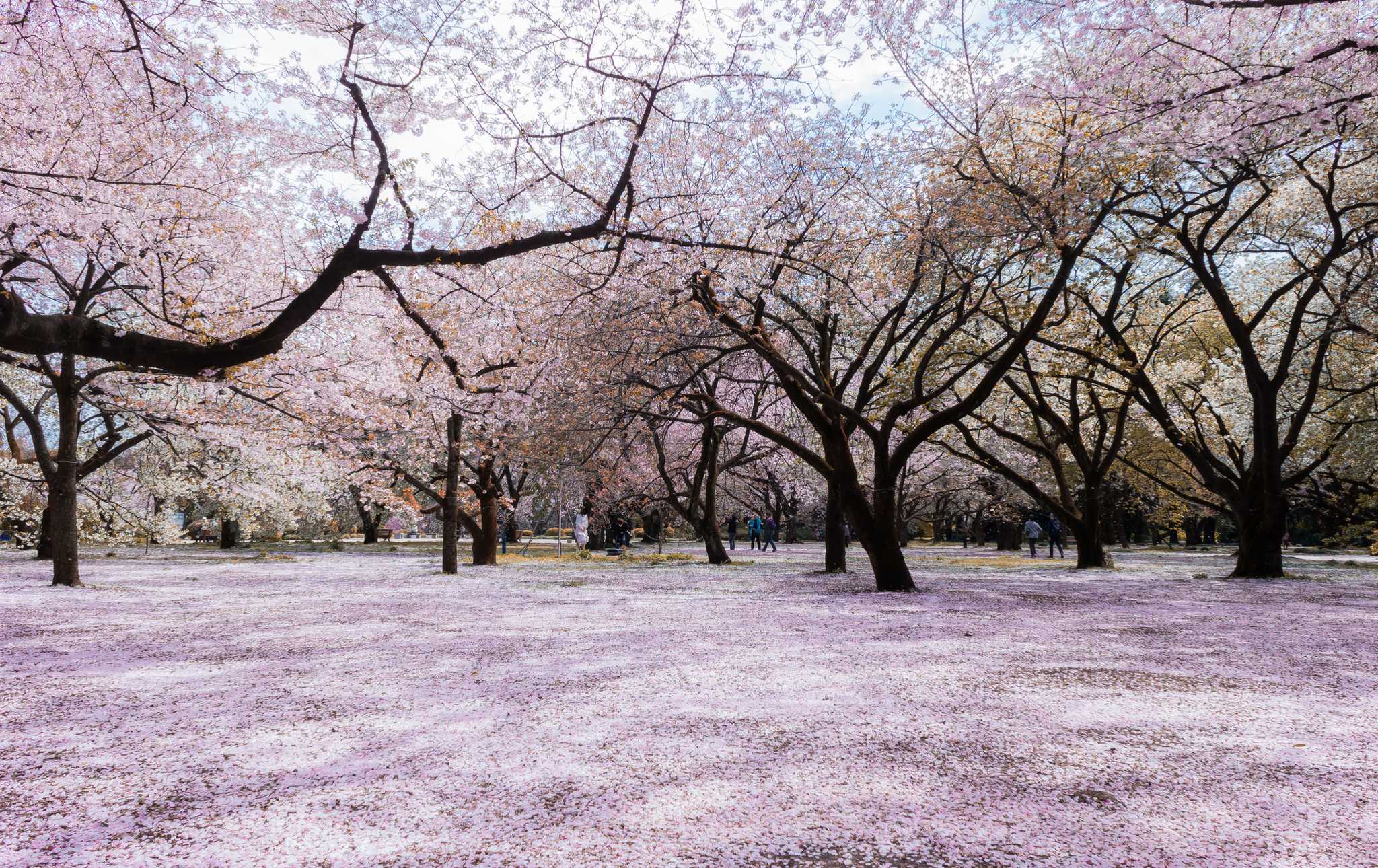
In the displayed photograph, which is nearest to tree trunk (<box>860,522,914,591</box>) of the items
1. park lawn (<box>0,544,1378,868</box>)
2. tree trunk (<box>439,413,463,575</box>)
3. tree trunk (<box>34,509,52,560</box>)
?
park lawn (<box>0,544,1378,868</box>)

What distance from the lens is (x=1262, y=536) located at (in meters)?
16.1

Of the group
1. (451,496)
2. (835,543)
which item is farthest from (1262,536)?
(451,496)

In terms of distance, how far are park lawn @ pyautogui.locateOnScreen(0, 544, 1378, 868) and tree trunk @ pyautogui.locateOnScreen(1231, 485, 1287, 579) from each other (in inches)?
299

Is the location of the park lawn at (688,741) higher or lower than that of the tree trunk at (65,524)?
lower

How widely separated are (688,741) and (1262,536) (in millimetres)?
16954

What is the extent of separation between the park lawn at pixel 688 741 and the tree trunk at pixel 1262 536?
7.59m

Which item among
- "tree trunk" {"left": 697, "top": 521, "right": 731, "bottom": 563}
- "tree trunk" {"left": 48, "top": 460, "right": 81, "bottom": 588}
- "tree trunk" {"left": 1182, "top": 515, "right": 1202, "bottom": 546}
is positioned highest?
"tree trunk" {"left": 48, "top": 460, "right": 81, "bottom": 588}

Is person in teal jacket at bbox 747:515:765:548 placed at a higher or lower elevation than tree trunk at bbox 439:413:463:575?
lower

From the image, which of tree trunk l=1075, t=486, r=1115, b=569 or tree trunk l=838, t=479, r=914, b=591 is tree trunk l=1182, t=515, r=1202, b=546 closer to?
tree trunk l=1075, t=486, r=1115, b=569

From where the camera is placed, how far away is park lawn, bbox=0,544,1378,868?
289cm

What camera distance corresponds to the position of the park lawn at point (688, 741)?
289 centimetres

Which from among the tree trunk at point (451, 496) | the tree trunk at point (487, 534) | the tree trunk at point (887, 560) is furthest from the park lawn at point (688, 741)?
the tree trunk at point (487, 534)

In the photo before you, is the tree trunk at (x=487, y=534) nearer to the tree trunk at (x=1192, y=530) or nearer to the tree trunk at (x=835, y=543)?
the tree trunk at (x=835, y=543)

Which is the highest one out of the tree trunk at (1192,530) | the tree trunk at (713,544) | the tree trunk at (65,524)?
the tree trunk at (65,524)
